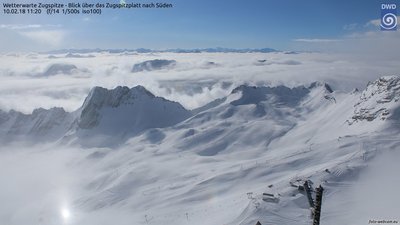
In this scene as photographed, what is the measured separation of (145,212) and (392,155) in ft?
295

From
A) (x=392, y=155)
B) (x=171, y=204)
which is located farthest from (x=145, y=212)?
(x=392, y=155)

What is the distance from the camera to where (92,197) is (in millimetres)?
187500

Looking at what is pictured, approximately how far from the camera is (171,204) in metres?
158

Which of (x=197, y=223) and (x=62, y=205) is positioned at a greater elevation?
(x=197, y=223)

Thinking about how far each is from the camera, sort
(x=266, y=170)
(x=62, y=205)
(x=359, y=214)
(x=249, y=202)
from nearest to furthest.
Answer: (x=359, y=214) < (x=249, y=202) < (x=266, y=170) < (x=62, y=205)

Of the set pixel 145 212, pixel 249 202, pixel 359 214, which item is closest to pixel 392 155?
pixel 359 214

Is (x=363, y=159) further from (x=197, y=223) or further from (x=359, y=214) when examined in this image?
(x=197, y=223)

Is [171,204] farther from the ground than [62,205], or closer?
farther from the ground

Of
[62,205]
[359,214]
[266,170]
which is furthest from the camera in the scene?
[62,205]

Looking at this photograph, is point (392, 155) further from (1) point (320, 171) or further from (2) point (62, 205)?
(2) point (62, 205)

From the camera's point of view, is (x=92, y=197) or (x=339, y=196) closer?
(x=339, y=196)

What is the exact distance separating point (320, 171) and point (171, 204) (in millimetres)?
52381

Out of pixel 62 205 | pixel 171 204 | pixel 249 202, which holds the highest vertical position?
pixel 249 202

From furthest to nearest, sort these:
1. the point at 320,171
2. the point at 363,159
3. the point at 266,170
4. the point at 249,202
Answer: the point at 266,170
the point at 363,159
the point at 320,171
the point at 249,202
